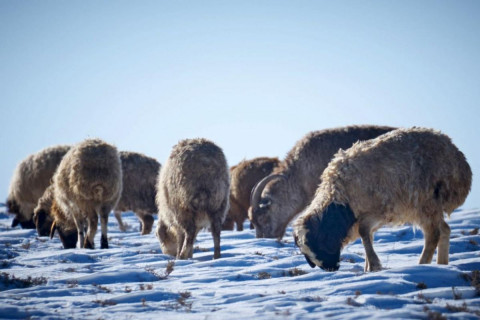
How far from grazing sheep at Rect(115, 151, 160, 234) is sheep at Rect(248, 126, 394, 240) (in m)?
4.10

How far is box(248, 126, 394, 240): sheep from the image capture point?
515 inches

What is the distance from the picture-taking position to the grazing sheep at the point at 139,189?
16688 mm

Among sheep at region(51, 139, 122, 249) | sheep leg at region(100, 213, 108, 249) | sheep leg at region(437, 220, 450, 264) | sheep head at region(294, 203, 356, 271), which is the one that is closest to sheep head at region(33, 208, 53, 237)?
sheep at region(51, 139, 122, 249)

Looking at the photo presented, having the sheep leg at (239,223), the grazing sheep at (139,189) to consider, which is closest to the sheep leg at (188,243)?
the grazing sheep at (139,189)

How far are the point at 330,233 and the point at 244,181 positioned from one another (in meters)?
10.3

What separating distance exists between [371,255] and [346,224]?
1.71 ft

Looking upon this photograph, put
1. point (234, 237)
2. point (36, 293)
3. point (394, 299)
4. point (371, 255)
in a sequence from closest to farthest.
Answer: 1. point (394, 299)
2. point (36, 293)
3. point (371, 255)
4. point (234, 237)

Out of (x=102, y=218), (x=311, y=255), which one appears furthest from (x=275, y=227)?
(x=311, y=255)

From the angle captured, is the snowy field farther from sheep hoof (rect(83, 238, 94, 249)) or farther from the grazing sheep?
the grazing sheep

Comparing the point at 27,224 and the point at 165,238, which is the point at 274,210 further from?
the point at 27,224

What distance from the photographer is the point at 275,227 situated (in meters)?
14.1

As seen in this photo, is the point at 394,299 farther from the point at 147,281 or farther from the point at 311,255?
the point at 147,281

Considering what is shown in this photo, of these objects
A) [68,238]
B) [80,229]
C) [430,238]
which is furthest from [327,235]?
[68,238]

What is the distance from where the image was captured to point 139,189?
55.2ft
